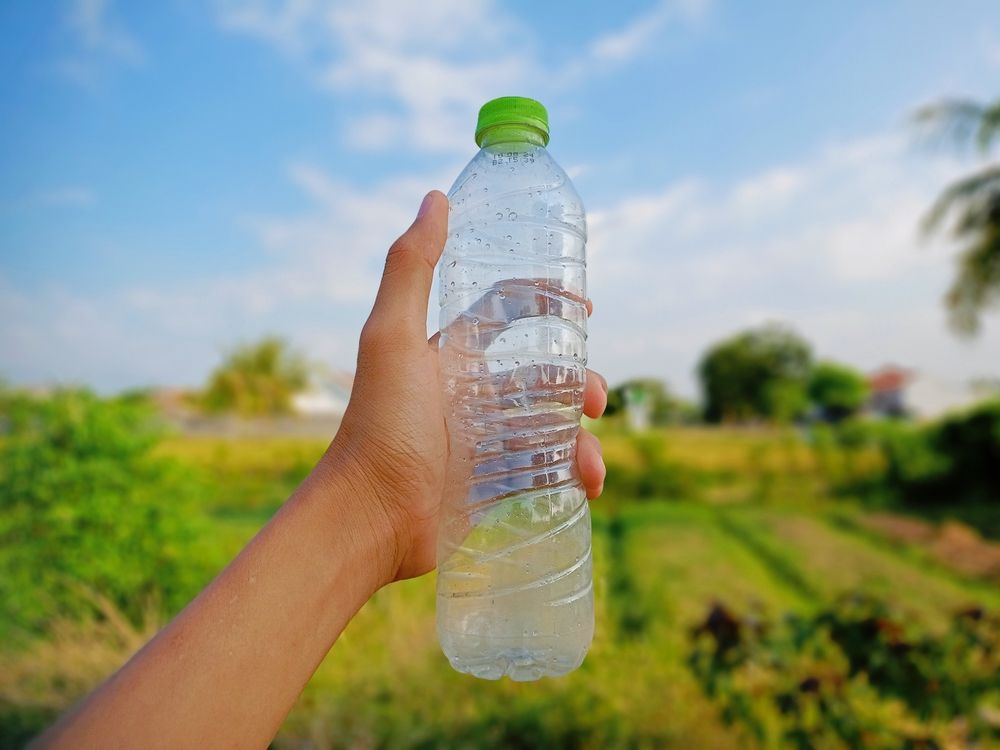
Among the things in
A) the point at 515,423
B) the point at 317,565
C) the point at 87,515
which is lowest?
the point at 87,515

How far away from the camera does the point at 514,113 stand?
1.63 metres

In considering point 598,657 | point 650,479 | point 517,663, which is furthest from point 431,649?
point 650,479

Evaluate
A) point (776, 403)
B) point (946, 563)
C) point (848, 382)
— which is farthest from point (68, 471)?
point (848, 382)

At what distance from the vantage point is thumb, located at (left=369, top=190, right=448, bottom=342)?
1.65 metres

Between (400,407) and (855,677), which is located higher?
(400,407)

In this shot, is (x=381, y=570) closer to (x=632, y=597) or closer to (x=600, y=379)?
(x=600, y=379)

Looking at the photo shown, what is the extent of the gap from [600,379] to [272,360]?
20.4m

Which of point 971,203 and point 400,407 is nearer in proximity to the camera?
point 400,407

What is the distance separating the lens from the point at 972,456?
49.6 feet

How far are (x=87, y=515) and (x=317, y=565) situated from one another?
403cm

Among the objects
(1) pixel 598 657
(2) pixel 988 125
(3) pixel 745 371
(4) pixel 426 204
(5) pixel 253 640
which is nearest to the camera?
(5) pixel 253 640

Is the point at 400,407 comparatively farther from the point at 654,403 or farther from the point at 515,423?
the point at 654,403

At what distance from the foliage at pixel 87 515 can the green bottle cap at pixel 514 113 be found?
165 inches

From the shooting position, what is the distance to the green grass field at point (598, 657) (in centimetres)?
352
